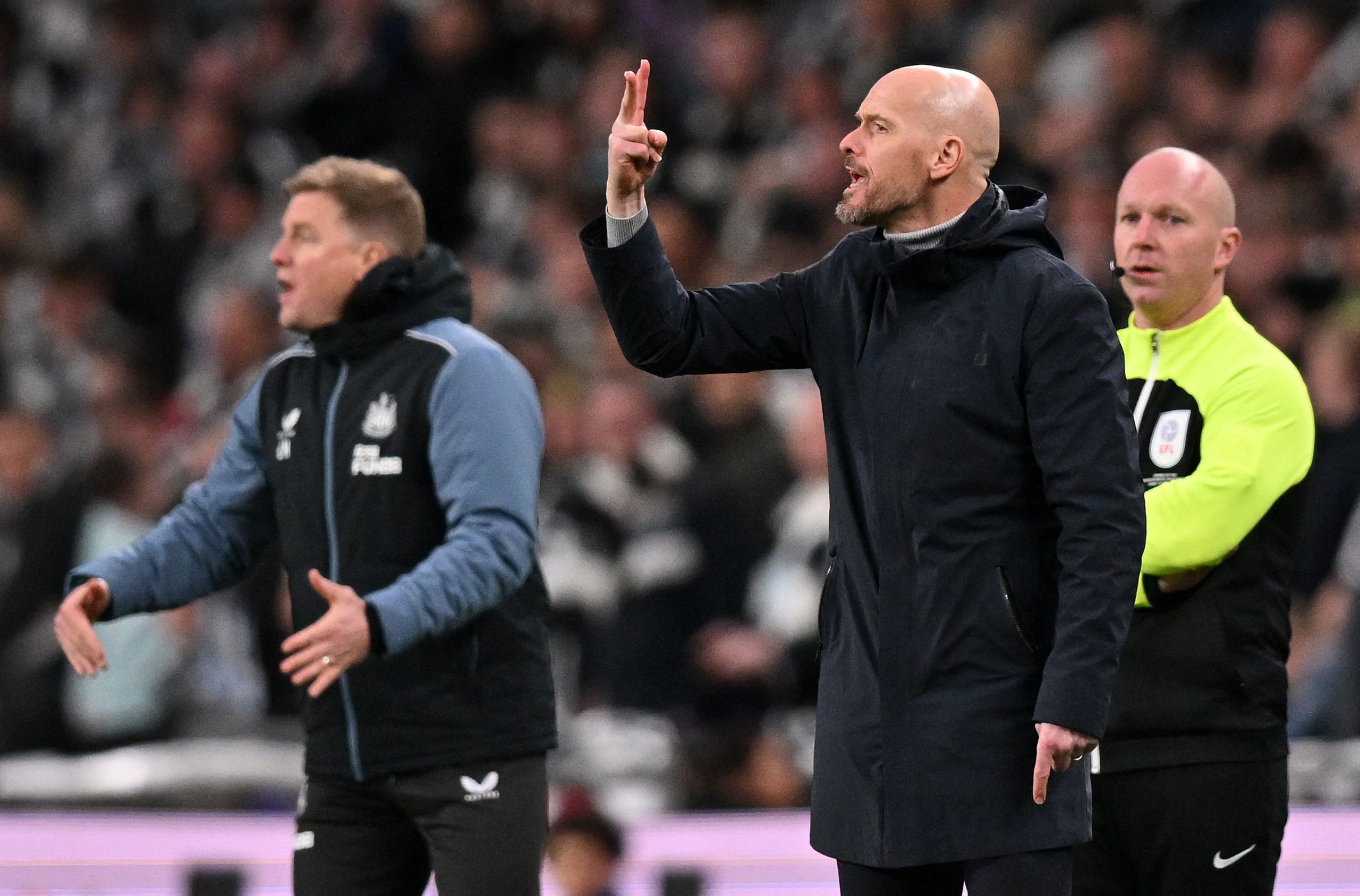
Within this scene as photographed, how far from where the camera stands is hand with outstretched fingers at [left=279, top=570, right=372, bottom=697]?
11.7 ft

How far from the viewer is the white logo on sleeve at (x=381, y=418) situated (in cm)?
406

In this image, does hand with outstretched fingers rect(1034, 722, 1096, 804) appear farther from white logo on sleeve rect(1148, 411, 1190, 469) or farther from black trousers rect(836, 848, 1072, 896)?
white logo on sleeve rect(1148, 411, 1190, 469)

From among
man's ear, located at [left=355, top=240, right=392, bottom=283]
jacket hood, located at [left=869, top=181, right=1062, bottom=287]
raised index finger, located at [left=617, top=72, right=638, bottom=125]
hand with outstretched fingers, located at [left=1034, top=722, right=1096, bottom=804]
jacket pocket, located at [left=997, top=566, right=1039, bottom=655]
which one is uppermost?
raised index finger, located at [left=617, top=72, right=638, bottom=125]

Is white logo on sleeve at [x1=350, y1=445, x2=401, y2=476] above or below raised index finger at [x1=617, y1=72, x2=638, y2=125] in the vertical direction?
below

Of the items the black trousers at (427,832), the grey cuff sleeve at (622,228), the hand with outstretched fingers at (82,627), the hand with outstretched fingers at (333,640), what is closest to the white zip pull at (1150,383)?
the grey cuff sleeve at (622,228)

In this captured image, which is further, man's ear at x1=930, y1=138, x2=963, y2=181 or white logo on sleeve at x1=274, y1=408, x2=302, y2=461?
white logo on sleeve at x1=274, y1=408, x2=302, y2=461

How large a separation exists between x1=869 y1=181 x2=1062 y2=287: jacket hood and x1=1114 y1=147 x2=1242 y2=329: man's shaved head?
0.62 m

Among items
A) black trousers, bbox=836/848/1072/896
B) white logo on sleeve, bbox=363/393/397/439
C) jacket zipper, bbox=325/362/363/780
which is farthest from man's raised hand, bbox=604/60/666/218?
black trousers, bbox=836/848/1072/896

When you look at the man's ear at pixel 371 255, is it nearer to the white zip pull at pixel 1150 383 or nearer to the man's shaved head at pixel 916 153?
→ the man's shaved head at pixel 916 153

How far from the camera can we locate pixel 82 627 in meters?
3.97

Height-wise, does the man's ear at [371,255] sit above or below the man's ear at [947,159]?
above

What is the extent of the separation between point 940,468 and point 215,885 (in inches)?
99.7

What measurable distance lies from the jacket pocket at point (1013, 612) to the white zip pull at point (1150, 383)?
0.83m

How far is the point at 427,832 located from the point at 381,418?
0.79 meters
